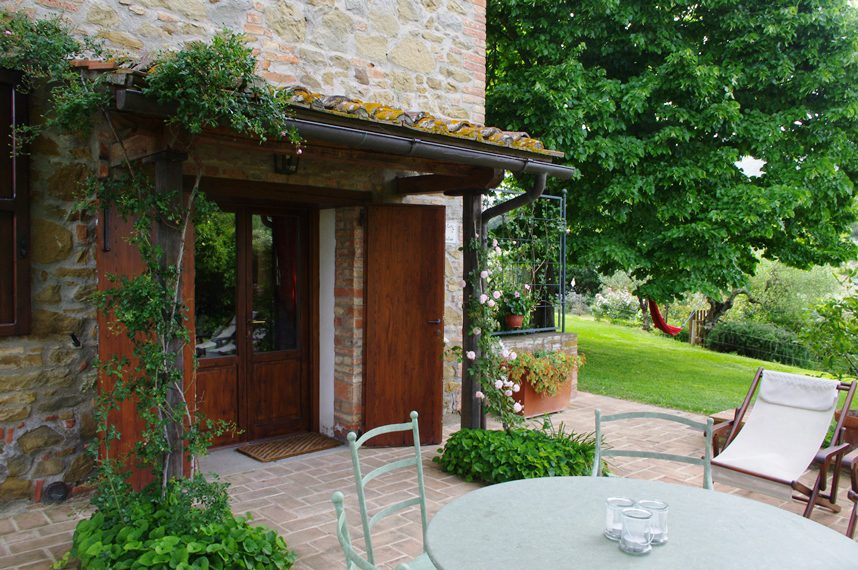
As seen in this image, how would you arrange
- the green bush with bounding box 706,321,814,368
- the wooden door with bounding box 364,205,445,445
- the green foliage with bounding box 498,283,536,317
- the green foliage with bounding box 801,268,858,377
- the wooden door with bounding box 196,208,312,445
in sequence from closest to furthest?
1. the wooden door with bounding box 196,208,312,445
2. the wooden door with bounding box 364,205,445,445
3. the green foliage with bounding box 801,268,858,377
4. the green foliage with bounding box 498,283,536,317
5. the green bush with bounding box 706,321,814,368

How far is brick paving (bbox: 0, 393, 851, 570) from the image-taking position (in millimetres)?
3559

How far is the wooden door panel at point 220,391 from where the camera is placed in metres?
5.33

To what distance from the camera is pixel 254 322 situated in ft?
18.4

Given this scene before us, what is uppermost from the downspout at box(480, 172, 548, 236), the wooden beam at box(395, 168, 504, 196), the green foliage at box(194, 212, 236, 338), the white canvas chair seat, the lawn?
the wooden beam at box(395, 168, 504, 196)

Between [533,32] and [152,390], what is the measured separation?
26.7 ft

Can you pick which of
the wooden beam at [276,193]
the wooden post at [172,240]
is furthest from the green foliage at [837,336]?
the wooden post at [172,240]

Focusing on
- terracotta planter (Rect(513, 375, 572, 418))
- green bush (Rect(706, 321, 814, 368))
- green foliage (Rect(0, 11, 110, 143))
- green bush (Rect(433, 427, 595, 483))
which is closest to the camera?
green foliage (Rect(0, 11, 110, 143))

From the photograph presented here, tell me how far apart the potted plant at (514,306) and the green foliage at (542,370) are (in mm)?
402

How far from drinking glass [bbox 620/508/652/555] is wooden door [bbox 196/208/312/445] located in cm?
384

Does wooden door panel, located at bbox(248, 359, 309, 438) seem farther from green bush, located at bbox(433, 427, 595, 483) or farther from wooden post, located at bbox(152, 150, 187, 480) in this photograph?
wooden post, located at bbox(152, 150, 187, 480)

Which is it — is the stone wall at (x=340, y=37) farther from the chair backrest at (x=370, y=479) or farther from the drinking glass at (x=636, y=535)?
the drinking glass at (x=636, y=535)

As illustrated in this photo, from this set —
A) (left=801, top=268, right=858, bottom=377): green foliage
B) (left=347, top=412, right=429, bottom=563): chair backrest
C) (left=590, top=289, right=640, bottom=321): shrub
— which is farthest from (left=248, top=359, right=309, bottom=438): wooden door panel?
(left=590, top=289, right=640, bottom=321): shrub

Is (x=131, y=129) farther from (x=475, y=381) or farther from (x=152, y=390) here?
(x=475, y=381)

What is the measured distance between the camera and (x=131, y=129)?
3738mm
